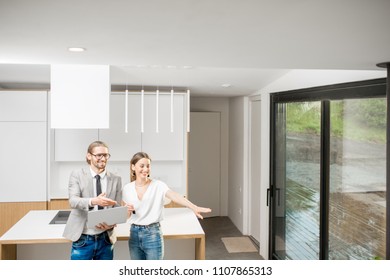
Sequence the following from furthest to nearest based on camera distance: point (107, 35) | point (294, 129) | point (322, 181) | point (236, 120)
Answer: point (236, 120) → point (294, 129) → point (322, 181) → point (107, 35)

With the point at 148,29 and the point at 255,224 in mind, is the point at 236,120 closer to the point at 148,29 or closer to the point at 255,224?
the point at 255,224

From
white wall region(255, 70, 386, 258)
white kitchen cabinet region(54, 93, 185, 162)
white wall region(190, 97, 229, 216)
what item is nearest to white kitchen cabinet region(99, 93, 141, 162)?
white kitchen cabinet region(54, 93, 185, 162)

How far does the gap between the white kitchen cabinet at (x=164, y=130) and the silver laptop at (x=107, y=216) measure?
8.06 ft

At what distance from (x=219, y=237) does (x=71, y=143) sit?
2565 mm

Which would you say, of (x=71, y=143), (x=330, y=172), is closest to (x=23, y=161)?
(x=71, y=143)

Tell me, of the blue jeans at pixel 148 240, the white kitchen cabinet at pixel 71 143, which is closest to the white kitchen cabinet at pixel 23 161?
the white kitchen cabinet at pixel 71 143

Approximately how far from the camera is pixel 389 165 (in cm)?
252

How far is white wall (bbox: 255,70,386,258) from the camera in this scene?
3338 mm

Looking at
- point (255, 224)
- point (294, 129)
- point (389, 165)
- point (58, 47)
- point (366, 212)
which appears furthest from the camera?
point (255, 224)

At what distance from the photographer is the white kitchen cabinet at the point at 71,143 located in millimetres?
5094

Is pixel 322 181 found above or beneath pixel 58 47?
beneath

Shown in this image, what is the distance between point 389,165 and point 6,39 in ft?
7.09
